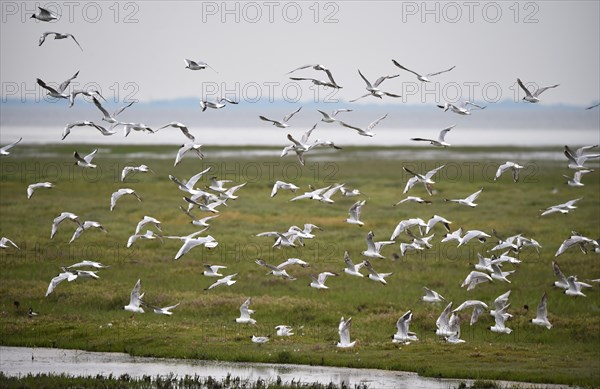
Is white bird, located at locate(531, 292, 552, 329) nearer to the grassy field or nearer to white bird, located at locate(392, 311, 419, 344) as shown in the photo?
Answer: the grassy field

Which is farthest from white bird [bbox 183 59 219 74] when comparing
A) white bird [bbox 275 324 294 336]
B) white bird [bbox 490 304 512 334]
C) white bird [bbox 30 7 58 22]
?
white bird [bbox 490 304 512 334]

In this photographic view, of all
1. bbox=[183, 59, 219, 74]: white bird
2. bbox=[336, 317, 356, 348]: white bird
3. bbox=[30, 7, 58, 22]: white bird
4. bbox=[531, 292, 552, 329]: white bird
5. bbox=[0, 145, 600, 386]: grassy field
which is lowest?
bbox=[0, 145, 600, 386]: grassy field

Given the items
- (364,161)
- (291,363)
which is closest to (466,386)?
(291,363)

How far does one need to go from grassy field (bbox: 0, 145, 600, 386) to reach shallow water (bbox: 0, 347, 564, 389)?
1.85 feet

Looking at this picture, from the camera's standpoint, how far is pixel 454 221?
175 ft

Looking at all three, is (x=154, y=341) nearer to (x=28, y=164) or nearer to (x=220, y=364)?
(x=220, y=364)

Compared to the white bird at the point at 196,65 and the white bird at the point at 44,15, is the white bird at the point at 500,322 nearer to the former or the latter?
the white bird at the point at 196,65

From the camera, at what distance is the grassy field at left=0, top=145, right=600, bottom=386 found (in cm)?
2903

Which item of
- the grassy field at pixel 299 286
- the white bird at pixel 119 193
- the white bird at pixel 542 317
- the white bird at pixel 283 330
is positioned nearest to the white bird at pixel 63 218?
the white bird at pixel 119 193

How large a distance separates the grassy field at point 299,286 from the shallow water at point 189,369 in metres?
0.56

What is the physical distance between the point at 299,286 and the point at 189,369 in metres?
11.7

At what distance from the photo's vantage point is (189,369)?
1072 inches

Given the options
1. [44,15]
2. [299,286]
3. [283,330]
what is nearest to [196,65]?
[44,15]

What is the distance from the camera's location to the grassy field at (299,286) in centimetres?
2903
